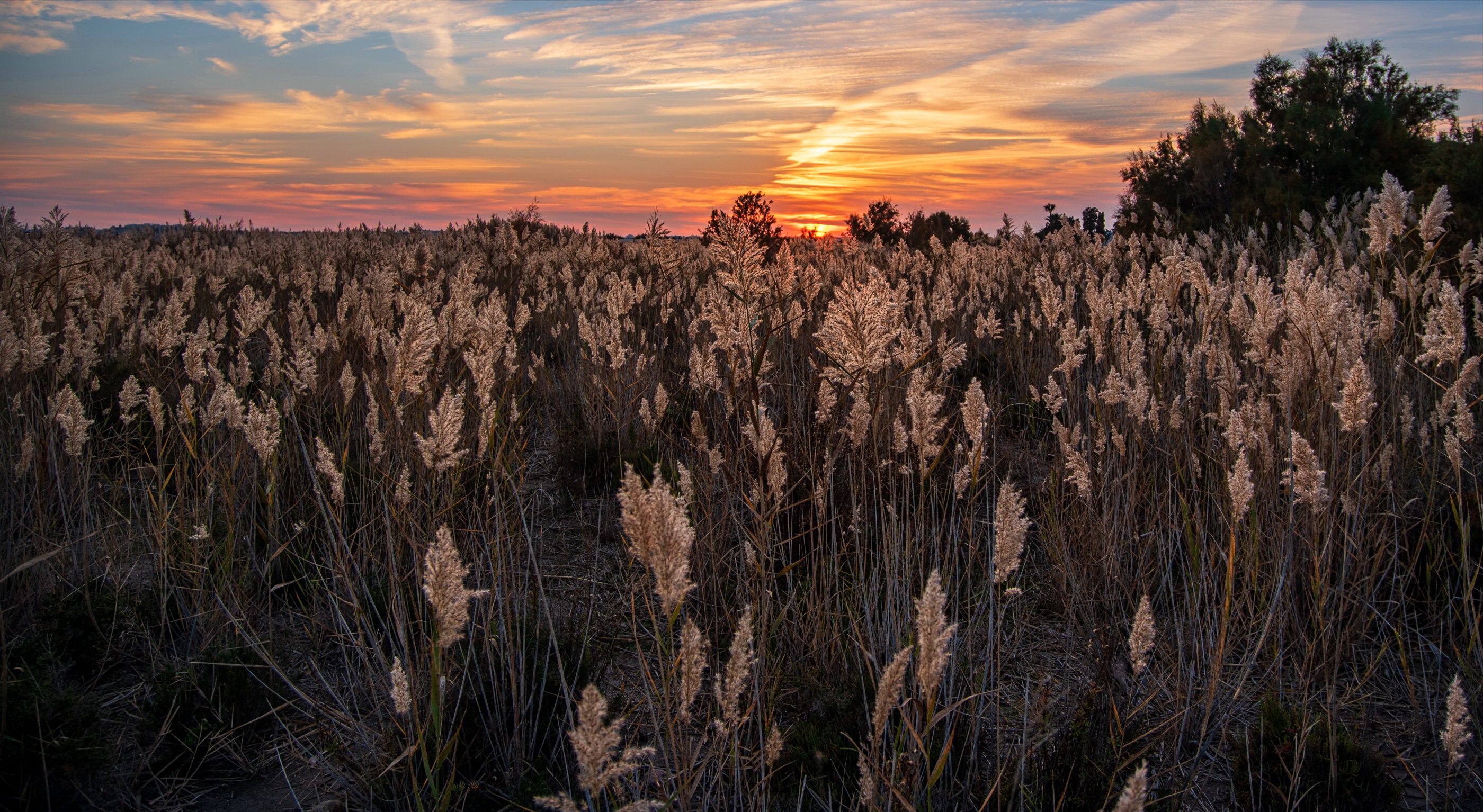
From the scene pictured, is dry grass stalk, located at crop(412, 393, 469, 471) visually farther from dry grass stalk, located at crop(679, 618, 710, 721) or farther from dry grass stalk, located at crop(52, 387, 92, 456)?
dry grass stalk, located at crop(52, 387, 92, 456)

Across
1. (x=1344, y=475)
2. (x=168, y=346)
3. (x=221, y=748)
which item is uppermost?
(x=168, y=346)

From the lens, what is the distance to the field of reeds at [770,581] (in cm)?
182

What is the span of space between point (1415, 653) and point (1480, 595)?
1.01ft

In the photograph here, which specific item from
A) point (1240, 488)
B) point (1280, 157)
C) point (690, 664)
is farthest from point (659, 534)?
point (1280, 157)

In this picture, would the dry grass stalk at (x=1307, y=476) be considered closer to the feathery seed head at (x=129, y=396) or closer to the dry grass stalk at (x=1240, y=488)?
the dry grass stalk at (x=1240, y=488)

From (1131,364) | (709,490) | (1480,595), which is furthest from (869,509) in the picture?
(1480,595)

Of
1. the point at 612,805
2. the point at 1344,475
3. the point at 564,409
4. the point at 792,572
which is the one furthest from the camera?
the point at 564,409

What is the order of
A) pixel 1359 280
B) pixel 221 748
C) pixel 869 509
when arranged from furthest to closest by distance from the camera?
pixel 1359 280
pixel 869 509
pixel 221 748

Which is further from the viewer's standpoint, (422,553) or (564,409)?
(564,409)

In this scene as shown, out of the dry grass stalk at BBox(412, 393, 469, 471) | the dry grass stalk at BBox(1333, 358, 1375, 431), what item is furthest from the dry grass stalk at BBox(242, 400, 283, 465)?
the dry grass stalk at BBox(1333, 358, 1375, 431)

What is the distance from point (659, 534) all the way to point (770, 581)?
1.18 meters

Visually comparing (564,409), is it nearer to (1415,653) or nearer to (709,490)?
(709,490)

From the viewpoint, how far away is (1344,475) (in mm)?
2645

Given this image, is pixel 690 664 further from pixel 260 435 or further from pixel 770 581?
pixel 260 435
